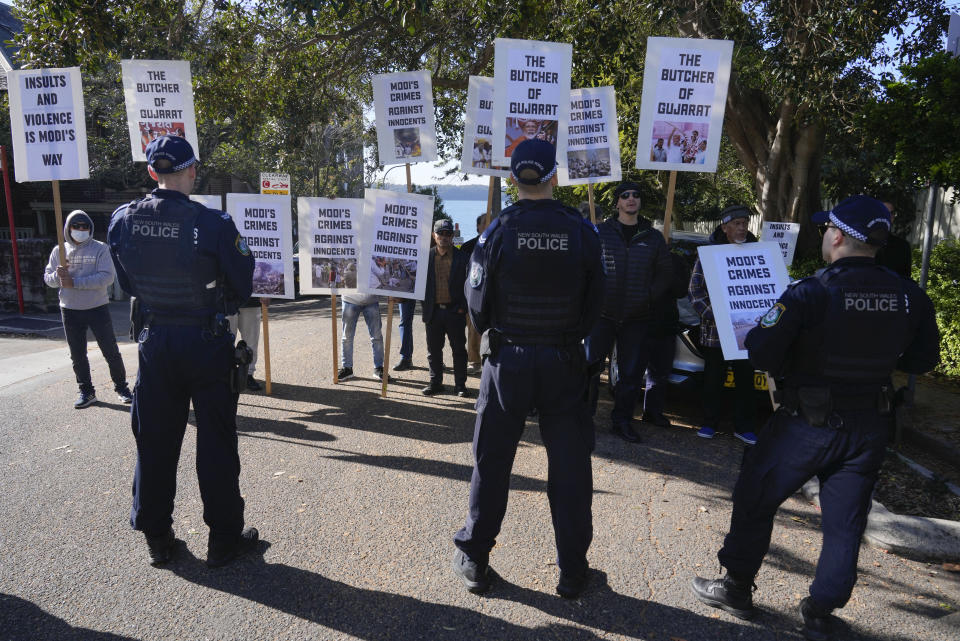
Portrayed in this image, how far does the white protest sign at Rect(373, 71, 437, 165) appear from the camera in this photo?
673 cm

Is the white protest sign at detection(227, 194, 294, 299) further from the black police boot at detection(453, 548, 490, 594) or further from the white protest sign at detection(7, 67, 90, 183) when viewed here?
the black police boot at detection(453, 548, 490, 594)

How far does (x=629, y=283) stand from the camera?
553cm

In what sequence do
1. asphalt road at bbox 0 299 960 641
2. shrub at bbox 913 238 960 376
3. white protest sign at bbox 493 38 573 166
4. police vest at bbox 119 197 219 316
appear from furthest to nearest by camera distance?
shrub at bbox 913 238 960 376
white protest sign at bbox 493 38 573 166
police vest at bbox 119 197 219 316
asphalt road at bbox 0 299 960 641

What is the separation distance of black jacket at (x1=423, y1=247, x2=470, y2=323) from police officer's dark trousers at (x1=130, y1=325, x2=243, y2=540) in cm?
337

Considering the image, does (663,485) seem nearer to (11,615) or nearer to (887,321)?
(887,321)

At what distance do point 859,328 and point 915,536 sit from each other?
6.00ft

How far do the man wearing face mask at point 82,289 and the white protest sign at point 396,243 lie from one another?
2.45m

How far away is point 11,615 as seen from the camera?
3092 millimetres

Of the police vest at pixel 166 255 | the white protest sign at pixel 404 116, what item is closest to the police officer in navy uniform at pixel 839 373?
the police vest at pixel 166 255

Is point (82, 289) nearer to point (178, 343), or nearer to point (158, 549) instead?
point (178, 343)

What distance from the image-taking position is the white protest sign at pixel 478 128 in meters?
6.64

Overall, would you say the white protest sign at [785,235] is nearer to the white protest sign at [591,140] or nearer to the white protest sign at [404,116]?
the white protest sign at [591,140]

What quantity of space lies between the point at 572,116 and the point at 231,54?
21.1 ft

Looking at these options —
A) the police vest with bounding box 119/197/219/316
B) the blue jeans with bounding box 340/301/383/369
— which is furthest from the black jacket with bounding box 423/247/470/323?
the police vest with bounding box 119/197/219/316
